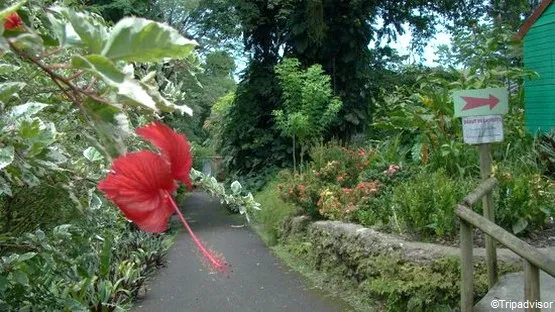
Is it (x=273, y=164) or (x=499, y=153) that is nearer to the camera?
(x=499, y=153)

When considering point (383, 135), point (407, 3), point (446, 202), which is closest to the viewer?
point (446, 202)

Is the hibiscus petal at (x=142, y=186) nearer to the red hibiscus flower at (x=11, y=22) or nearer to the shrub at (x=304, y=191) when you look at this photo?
the red hibiscus flower at (x=11, y=22)

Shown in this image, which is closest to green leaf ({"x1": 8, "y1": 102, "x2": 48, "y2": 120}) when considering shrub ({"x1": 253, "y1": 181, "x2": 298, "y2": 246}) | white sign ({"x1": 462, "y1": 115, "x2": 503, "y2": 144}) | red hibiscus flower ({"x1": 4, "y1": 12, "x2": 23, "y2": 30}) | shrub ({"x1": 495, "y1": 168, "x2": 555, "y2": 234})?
red hibiscus flower ({"x1": 4, "y1": 12, "x2": 23, "y2": 30})

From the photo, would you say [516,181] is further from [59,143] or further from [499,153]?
[59,143]

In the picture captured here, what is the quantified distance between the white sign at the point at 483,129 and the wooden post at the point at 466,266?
102 cm

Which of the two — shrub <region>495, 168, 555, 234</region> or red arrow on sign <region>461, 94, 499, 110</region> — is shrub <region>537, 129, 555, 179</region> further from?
red arrow on sign <region>461, 94, 499, 110</region>

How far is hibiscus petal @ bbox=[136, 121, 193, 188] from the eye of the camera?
91cm

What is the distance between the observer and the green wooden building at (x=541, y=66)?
8.09 m

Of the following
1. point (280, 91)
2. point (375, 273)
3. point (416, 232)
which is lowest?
point (375, 273)

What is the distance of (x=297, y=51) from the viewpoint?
42.9 feet

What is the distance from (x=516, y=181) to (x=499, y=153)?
2.17m

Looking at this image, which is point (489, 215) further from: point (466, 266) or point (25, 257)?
point (25, 257)

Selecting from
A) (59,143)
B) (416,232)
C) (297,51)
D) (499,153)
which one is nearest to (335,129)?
(297,51)

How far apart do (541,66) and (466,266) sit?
5559mm
